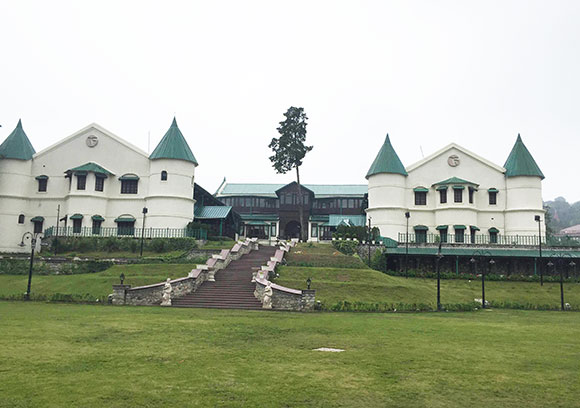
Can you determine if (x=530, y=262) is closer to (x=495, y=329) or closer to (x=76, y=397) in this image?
(x=495, y=329)

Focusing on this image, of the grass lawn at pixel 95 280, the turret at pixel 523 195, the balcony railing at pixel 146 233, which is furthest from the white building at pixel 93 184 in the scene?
the turret at pixel 523 195

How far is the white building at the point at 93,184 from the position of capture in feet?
143

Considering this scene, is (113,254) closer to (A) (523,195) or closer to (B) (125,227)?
(B) (125,227)

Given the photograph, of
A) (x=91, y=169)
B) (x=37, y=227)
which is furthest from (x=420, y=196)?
(x=37, y=227)

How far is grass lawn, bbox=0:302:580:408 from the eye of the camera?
24.7 ft

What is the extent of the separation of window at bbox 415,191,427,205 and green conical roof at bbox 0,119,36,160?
3793cm

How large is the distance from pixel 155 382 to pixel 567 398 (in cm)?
680

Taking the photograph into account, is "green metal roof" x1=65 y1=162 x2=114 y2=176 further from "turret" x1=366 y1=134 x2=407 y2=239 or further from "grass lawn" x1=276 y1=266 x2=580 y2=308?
"turret" x1=366 y1=134 x2=407 y2=239

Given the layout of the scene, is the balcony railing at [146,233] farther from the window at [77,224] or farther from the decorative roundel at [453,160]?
the decorative roundel at [453,160]

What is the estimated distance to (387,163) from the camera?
48.7 meters

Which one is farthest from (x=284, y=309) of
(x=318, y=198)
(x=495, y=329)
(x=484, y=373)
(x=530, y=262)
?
(x=318, y=198)

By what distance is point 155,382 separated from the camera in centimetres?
827

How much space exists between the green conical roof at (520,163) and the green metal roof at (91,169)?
127 ft

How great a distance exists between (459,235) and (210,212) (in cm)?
2470
